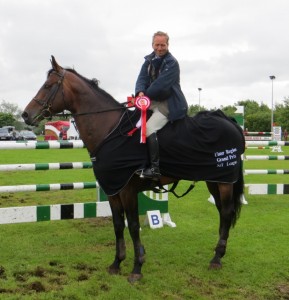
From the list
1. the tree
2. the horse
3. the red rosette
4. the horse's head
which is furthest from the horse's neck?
the tree

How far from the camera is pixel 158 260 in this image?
5.22m

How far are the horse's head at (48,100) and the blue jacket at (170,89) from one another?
100 centimetres

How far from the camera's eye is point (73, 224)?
23.3ft

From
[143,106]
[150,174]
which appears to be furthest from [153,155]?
[143,106]

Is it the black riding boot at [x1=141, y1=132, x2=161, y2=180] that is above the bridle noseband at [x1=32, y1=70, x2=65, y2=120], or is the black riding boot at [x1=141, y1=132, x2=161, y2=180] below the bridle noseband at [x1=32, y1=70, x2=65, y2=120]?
below

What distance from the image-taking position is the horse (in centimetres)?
461

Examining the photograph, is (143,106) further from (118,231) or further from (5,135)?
(5,135)

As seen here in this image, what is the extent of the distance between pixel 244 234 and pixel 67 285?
3.34 meters

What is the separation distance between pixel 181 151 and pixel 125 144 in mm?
725

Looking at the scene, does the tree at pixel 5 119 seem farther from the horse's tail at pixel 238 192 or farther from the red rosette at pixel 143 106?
the red rosette at pixel 143 106

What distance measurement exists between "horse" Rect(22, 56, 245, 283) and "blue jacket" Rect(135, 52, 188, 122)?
186 mm

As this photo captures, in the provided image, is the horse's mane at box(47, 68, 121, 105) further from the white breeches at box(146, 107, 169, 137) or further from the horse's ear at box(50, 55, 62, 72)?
the white breeches at box(146, 107, 169, 137)

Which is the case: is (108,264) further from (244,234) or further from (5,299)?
(244,234)

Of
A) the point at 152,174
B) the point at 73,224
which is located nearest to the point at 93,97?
the point at 152,174
